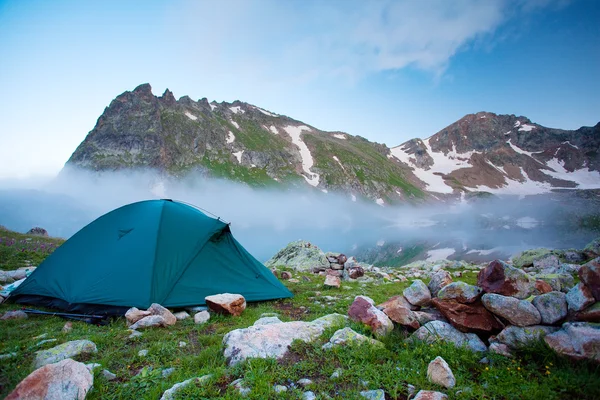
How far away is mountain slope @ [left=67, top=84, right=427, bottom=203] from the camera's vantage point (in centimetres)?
14575

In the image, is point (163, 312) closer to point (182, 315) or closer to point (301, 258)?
point (182, 315)

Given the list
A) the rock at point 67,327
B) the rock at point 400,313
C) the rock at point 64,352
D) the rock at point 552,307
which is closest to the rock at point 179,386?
the rock at point 64,352

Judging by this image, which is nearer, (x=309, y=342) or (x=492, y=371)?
(x=492, y=371)

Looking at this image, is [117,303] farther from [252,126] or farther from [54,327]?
[252,126]

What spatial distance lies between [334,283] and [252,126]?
642 ft

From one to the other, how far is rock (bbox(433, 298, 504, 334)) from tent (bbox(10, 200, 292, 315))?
6.58 m

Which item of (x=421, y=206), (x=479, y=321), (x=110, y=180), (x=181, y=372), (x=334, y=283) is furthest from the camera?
(x=421, y=206)

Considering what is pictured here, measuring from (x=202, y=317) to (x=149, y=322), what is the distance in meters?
1.35

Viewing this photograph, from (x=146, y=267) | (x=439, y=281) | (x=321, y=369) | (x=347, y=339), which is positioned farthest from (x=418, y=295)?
(x=146, y=267)

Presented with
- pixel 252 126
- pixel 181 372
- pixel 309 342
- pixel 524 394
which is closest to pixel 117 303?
pixel 181 372

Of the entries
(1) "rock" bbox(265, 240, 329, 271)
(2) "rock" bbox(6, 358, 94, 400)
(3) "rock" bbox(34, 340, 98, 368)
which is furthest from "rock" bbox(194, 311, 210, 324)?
(1) "rock" bbox(265, 240, 329, 271)

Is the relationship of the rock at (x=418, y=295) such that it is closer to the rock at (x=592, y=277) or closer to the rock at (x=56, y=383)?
the rock at (x=592, y=277)

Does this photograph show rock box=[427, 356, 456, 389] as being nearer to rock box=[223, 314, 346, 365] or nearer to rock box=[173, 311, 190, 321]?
rock box=[223, 314, 346, 365]

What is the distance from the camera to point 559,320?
4719 mm
